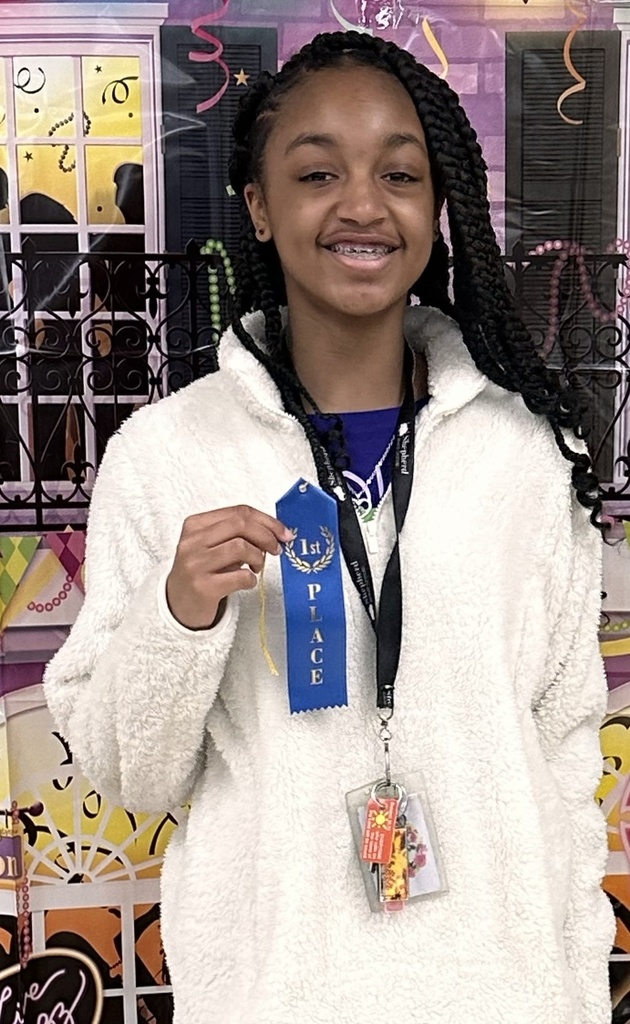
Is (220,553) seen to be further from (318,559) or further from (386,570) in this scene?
(386,570)

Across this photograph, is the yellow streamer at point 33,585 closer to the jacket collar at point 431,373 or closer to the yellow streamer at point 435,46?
the jacket collar at point 431,373

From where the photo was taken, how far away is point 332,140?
1136 mm

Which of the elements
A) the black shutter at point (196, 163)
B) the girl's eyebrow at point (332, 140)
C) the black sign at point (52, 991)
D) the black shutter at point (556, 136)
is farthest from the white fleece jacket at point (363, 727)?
the black sign at point (52, 991)

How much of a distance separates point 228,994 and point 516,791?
1.23 ft

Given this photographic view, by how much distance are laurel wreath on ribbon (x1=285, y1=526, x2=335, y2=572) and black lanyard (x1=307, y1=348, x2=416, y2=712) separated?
0.27ft

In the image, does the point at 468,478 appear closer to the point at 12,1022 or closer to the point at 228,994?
the point at 228,994

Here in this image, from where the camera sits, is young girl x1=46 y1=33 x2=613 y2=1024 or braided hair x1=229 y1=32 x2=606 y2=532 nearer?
young girl x1=46 y1=33 x2=613 y2=1024

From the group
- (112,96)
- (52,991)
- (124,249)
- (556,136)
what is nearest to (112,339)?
(124,249)

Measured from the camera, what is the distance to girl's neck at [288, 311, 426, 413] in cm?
122

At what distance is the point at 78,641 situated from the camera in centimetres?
118

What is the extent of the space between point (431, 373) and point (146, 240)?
0.55 m

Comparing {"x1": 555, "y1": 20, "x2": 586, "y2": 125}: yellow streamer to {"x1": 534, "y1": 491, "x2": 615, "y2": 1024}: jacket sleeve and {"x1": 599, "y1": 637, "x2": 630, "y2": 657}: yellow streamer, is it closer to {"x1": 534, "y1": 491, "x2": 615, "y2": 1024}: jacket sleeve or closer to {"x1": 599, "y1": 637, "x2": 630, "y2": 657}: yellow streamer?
{"x1": 534, "y1": 491, "x2": 615, "y2": 1024}: jacket sleeve

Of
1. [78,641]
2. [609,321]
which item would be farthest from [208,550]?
[609,321]

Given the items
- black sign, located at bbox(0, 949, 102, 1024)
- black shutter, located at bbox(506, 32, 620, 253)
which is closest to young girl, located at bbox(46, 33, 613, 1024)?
black shutter, located at bbox(506, 32, 620, 253)
